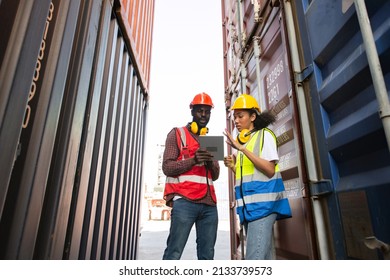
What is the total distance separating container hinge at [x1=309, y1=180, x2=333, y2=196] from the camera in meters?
1.64

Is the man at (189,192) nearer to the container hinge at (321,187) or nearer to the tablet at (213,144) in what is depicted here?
the tablet at (213,144)

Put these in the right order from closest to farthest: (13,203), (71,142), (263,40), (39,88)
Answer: (13,203) < (39,88) < (71,142) < (263,40)

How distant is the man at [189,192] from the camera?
6.50 ft

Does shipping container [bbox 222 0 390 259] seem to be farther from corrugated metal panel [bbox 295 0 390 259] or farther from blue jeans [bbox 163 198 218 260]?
blue jeans [bbox 163 198 218 260]

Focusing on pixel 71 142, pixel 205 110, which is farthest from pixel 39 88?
pixel 205 110

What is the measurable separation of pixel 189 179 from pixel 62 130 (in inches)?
41.6

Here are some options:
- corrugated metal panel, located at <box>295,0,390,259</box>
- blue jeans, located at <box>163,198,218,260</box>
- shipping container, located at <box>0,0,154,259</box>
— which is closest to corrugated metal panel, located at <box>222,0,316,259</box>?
corrugated metal panel, located at <box>295,0,390,259</box>

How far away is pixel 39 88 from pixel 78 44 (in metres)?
0.51

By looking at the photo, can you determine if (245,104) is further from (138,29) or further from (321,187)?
(138,29)

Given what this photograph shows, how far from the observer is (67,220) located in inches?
56.8

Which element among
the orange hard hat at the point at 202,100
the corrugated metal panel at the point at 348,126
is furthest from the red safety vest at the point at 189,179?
the corrugated metal panel at the point at 348,126

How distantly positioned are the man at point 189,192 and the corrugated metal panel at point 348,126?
33.4 inches

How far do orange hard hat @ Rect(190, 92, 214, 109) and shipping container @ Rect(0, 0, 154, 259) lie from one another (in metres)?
0.72

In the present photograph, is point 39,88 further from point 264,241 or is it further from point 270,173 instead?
point 264,241
